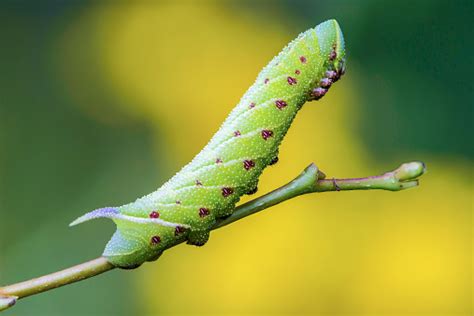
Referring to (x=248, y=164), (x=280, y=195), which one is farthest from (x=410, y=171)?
(x=248, y=164)

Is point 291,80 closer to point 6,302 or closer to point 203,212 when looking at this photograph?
point 203,212

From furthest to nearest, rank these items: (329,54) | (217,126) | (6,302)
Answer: (217,126), (329,54), (6,302)

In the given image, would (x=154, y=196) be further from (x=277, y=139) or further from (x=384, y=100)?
(x=384, y=100)

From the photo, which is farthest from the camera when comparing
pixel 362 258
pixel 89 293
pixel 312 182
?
pixel 89 293

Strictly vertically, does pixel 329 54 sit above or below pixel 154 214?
above

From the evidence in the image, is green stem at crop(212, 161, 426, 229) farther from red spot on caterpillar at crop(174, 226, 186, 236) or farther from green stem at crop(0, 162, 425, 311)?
red spot on caterpillar at crop(174, 226, 186, 236)

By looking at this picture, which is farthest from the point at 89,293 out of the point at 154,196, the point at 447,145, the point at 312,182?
the point at 312,182

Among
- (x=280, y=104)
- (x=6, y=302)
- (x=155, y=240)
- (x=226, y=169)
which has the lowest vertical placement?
(x=6, y=302)

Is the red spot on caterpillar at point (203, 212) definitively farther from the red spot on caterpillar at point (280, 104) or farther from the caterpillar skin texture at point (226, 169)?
the red spot on caterpillar at point (280, 104)
